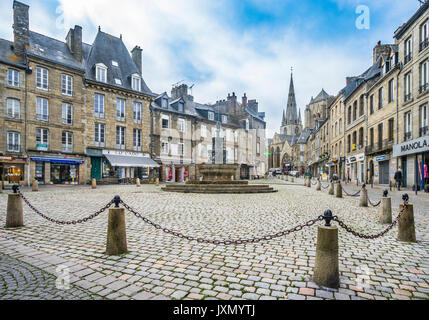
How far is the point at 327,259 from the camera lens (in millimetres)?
2787

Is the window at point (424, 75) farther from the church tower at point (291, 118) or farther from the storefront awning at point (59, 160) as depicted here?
the church tower at point (291, 118)

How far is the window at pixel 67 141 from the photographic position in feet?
74.8

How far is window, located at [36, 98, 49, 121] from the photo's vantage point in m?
21.2

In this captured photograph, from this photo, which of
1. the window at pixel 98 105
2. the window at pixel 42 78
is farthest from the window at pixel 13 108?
the window at pixel 98 105

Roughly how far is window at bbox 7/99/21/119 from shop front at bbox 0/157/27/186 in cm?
345

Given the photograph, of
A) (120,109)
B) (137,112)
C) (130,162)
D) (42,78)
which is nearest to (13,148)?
(42,78)

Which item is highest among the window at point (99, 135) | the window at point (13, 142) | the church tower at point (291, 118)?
the church tower at point (291, 118)

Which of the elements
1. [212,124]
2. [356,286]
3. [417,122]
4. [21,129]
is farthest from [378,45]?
[21,129]

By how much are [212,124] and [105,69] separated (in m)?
16.3

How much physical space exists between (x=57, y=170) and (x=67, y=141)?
275 cm

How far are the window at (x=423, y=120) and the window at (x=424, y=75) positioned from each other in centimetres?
117

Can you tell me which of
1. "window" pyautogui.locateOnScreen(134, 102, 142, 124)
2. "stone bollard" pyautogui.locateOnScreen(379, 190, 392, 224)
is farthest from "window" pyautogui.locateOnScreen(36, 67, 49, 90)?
"stone bollard" pyautogui.locateOnScreen(379, 190, 392, 224)

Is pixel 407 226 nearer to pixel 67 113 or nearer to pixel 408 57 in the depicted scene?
pixel 408 57
